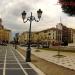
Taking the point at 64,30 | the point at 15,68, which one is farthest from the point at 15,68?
the point at 64,30

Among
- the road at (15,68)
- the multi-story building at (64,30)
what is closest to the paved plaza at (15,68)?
the road at (15,68)

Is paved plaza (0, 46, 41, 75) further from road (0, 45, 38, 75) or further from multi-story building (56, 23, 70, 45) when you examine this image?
multi-story building (56, 23, 70, 45)

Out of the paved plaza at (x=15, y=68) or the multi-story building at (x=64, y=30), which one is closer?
the paved plaza at (x=15, y=68)

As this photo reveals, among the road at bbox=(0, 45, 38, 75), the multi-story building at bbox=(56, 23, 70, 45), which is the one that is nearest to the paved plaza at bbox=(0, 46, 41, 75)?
the road at bbox=(0, 45, 38, 75)

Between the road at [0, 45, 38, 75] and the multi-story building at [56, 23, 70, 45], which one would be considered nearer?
the road at [0, 45, 38, 75]

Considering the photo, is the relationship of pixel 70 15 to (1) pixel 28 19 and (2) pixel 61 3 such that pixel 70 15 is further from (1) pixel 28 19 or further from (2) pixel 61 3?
(1) pixel 28 19

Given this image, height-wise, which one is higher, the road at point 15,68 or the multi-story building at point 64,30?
the multi-story building at point 64,30

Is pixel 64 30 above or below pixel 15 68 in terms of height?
above

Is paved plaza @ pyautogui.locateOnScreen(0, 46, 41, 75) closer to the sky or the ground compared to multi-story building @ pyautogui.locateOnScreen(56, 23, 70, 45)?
closer to the ground

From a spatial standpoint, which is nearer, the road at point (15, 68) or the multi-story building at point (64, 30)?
the road at point (15, 68)

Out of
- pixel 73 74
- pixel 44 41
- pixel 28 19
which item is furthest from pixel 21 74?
pixel 44 41

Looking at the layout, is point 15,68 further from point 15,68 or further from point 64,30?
point 64,30

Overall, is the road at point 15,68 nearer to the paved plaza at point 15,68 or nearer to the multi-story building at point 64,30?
the paved plaza at point 15,68

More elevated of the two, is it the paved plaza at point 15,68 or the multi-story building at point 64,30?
the multi-story building at point 64,30
